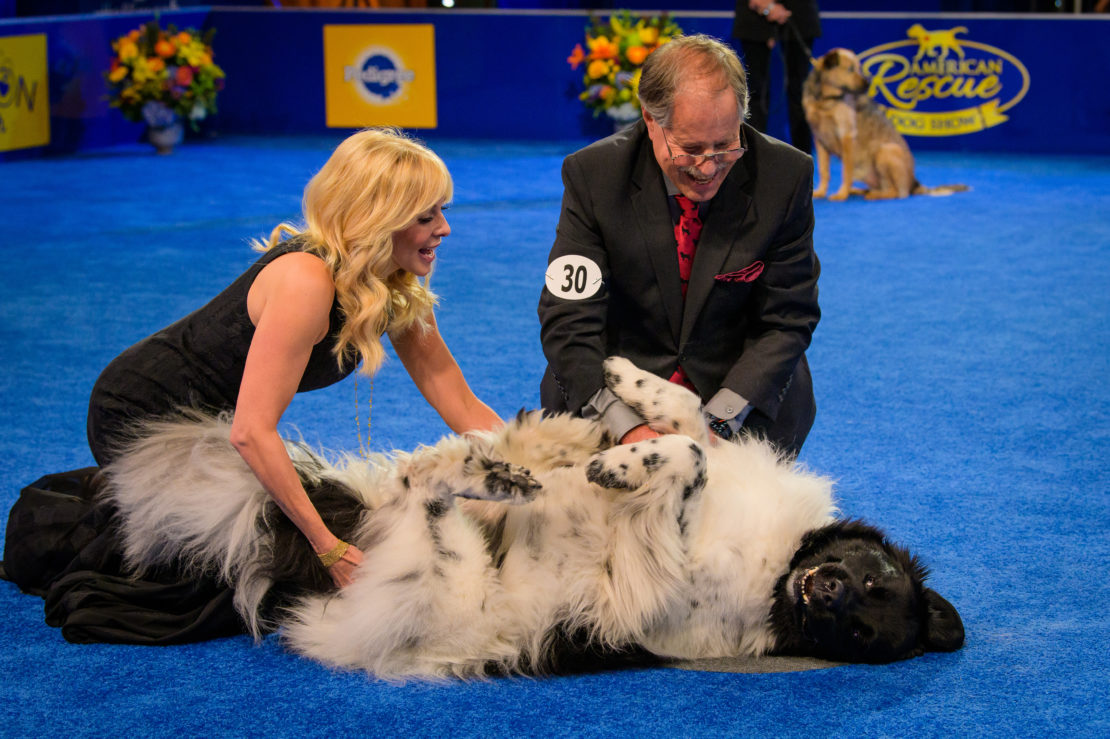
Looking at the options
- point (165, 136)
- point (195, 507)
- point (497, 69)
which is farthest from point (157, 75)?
point (195, 507)

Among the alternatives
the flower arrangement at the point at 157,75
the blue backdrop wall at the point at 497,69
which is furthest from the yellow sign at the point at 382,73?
the flower arrangement at the point at 157,75

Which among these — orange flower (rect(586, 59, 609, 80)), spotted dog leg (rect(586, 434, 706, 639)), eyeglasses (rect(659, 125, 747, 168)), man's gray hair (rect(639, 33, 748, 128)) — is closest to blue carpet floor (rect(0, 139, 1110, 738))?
spotted dog leg (rect(586, 434, 706, 639))

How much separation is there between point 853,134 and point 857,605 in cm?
759

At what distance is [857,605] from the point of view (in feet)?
9.25

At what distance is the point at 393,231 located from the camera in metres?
3.06

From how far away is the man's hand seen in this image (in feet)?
10.1

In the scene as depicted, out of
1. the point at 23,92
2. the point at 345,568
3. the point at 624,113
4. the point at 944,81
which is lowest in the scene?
the point at 345,568

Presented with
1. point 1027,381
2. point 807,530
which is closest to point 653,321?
point 807,530

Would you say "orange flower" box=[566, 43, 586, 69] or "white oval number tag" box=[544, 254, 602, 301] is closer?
"white oval number tag" box=[544, 254, 602, 301]

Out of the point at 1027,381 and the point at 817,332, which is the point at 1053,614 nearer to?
the point at 1027,381

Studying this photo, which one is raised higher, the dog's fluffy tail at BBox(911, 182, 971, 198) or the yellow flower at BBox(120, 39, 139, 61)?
the yellow flower at BBox(120, 39, 139, 61)

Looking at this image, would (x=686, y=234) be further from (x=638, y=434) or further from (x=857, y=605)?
(x=857, y=605)

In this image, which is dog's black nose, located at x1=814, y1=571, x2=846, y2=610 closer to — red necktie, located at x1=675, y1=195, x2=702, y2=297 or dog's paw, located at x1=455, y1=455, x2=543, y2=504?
dog's paw, located at x1=455, y1=455, x2=543, y2=504

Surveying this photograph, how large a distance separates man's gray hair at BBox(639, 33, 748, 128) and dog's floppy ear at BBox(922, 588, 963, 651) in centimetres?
138
